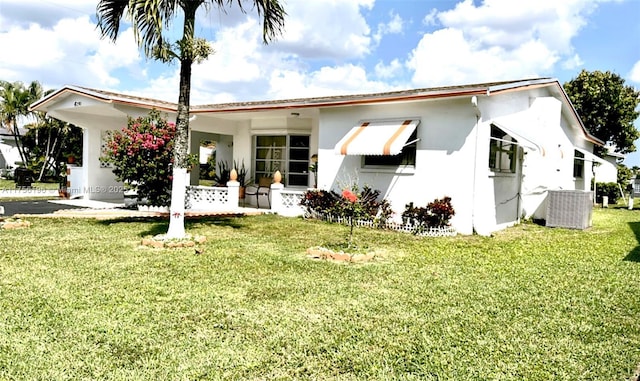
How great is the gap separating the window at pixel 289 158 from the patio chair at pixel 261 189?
0.41 m

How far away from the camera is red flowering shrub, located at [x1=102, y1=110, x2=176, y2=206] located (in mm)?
14898

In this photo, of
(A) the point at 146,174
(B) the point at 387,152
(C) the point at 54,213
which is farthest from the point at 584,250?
(C) the point at 54,213

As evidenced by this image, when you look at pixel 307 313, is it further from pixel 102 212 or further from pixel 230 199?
pixel 102 212

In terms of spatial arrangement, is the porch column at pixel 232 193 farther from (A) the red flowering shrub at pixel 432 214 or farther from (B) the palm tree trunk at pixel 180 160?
(A) the red flowering shrub at pixel 432 214

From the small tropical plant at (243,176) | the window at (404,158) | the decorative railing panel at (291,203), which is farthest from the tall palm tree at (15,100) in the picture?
the window at (404,158)

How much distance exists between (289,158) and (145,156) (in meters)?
7.56

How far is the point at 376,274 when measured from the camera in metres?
8.92

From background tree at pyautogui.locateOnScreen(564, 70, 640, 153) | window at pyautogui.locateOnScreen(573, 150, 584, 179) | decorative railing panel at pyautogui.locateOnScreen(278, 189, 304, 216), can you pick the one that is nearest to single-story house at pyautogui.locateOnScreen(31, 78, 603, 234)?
decorative railing panel at pyautogui.locateOnScreen(278, 189, 304, 216)

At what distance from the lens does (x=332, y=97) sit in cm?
1811

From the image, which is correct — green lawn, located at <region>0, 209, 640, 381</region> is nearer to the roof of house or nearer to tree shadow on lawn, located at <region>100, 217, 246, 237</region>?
tree shadow on lawn, located at <region>100, 217, 246, 237</region>

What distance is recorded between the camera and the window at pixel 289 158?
69.8 feet

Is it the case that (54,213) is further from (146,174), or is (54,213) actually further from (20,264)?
(20,264)

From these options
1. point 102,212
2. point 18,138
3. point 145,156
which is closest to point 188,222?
point 145,156

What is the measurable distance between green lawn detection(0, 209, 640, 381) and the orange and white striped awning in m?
3.85
